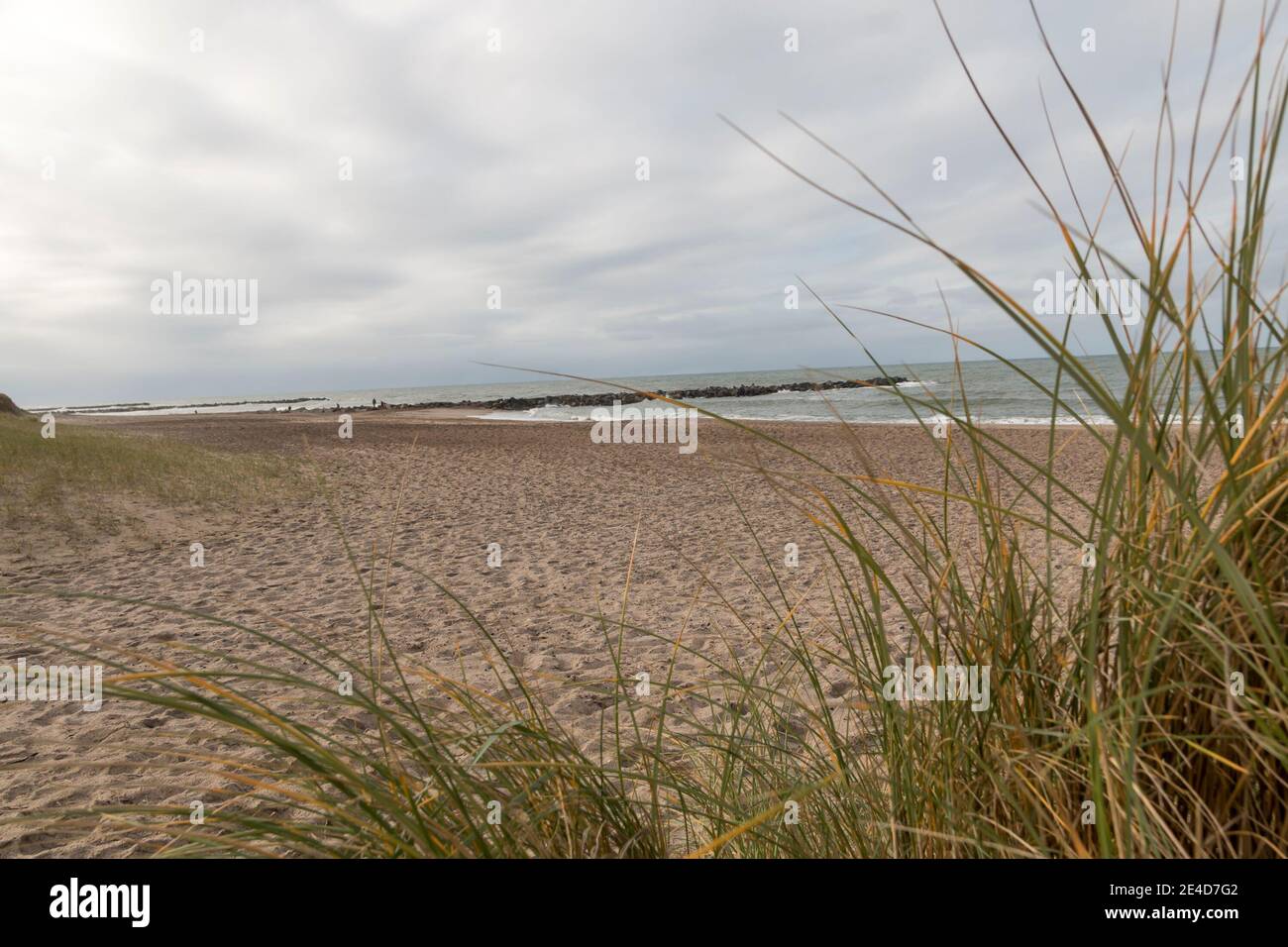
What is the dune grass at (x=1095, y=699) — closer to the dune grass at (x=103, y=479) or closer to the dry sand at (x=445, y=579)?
the dry sand at (x=445, y=579)

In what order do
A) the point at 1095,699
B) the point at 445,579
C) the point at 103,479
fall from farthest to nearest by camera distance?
the point at 103,479 → the point at 445,579 → the point at 1095,699

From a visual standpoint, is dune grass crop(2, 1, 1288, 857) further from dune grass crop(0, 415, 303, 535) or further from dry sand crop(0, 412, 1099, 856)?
dune grass crop(0, 415, 303, 535)

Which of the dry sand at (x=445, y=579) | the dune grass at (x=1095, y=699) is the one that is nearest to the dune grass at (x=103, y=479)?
the dry sand at (x=445, y=579)

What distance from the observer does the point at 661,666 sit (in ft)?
14.7

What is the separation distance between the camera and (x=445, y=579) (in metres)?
6.72

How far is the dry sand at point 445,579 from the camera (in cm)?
336

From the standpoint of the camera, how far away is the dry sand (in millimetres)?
3361

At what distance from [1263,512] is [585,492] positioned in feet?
36.3

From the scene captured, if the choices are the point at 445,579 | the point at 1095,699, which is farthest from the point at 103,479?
the point at 1095,699

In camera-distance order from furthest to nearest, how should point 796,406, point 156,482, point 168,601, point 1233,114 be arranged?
point 796,406 < point 156,482 < point 168,601 < point 1233,114

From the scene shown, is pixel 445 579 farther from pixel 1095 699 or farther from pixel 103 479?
pixel 103 479
